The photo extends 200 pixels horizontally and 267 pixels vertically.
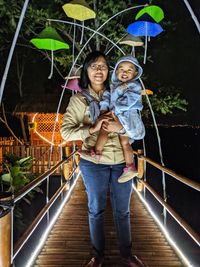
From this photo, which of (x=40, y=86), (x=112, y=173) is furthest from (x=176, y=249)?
(x=40, y=86)

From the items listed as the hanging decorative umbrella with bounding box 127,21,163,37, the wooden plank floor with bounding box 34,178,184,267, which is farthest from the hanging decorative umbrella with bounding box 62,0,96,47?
the wooden plank floor with bounding box 34,178,184,267

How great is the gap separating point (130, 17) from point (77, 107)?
6355 millimetres

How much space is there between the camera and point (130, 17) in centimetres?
790

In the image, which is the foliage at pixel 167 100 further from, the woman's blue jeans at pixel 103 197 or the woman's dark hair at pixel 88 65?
the woman's blue jeans at pixel 103 197

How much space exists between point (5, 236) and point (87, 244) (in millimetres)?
1531

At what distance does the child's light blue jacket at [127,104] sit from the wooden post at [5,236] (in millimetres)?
871

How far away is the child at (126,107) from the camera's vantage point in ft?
6.89

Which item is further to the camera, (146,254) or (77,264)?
(146,254)

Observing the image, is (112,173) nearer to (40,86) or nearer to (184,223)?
(184,223)

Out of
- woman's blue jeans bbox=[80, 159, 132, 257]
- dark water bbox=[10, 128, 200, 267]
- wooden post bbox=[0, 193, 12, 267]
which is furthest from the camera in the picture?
dark water bbox=[10, 128, 200, 267]

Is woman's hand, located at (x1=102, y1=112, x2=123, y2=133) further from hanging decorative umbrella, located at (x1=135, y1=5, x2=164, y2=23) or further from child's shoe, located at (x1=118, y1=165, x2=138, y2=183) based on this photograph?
Answer: hanging decorative umbrella, located at (x1=135, y1=5, x2=164, y2=23)

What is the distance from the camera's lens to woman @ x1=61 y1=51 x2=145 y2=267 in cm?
211

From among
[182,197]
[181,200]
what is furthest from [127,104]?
[182,197]

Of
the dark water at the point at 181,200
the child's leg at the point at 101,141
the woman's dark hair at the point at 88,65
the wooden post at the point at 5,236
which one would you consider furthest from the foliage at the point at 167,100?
the wooden post at the point at 5,236
